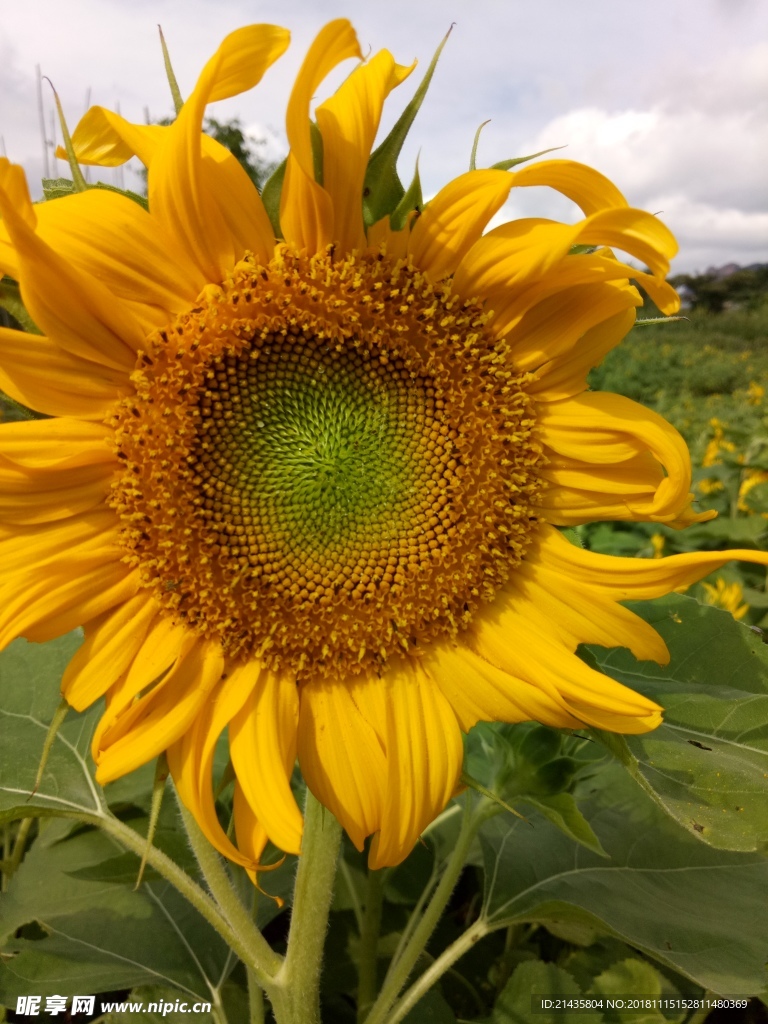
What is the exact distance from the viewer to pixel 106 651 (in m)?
1.30

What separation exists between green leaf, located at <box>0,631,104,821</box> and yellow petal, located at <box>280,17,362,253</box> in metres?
1.31

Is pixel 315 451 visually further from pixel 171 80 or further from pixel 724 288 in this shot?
pixel 724 288

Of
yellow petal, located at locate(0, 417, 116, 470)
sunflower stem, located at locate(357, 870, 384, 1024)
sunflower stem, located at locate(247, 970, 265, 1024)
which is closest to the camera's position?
yellow petal, located at locate(0, 417, 116, 470)

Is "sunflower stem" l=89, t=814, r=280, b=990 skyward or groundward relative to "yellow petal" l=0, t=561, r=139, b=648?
groundward

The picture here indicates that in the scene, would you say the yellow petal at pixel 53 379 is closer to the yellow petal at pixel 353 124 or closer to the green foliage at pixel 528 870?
the yellow petal at pixel 353 124

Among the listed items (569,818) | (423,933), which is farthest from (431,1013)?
(569,818)

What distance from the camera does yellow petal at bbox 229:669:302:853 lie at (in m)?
1.21

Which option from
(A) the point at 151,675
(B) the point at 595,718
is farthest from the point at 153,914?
(B) the point at 595,718

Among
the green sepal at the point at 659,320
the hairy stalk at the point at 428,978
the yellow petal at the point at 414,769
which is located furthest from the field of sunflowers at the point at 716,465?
the hairy stalk at the point at 428,978

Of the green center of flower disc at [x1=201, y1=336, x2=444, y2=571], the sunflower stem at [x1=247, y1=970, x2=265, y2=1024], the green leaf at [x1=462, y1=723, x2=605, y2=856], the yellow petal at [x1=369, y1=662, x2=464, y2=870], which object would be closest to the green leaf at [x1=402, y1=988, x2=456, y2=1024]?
the sunflower stem at [x1=247, y1=970, x2=265, y2=1024]

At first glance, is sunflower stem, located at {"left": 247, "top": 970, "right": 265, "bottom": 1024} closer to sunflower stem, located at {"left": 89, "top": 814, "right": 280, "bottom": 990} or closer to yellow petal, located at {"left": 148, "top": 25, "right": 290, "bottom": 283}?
sunflower stem, located at {"left": 89, "top": 814, "right": 280, "bottom": 990}

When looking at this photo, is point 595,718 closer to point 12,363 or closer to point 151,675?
point 151,675

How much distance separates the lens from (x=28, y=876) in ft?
6.56

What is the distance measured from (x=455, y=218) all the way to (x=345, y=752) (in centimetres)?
93
